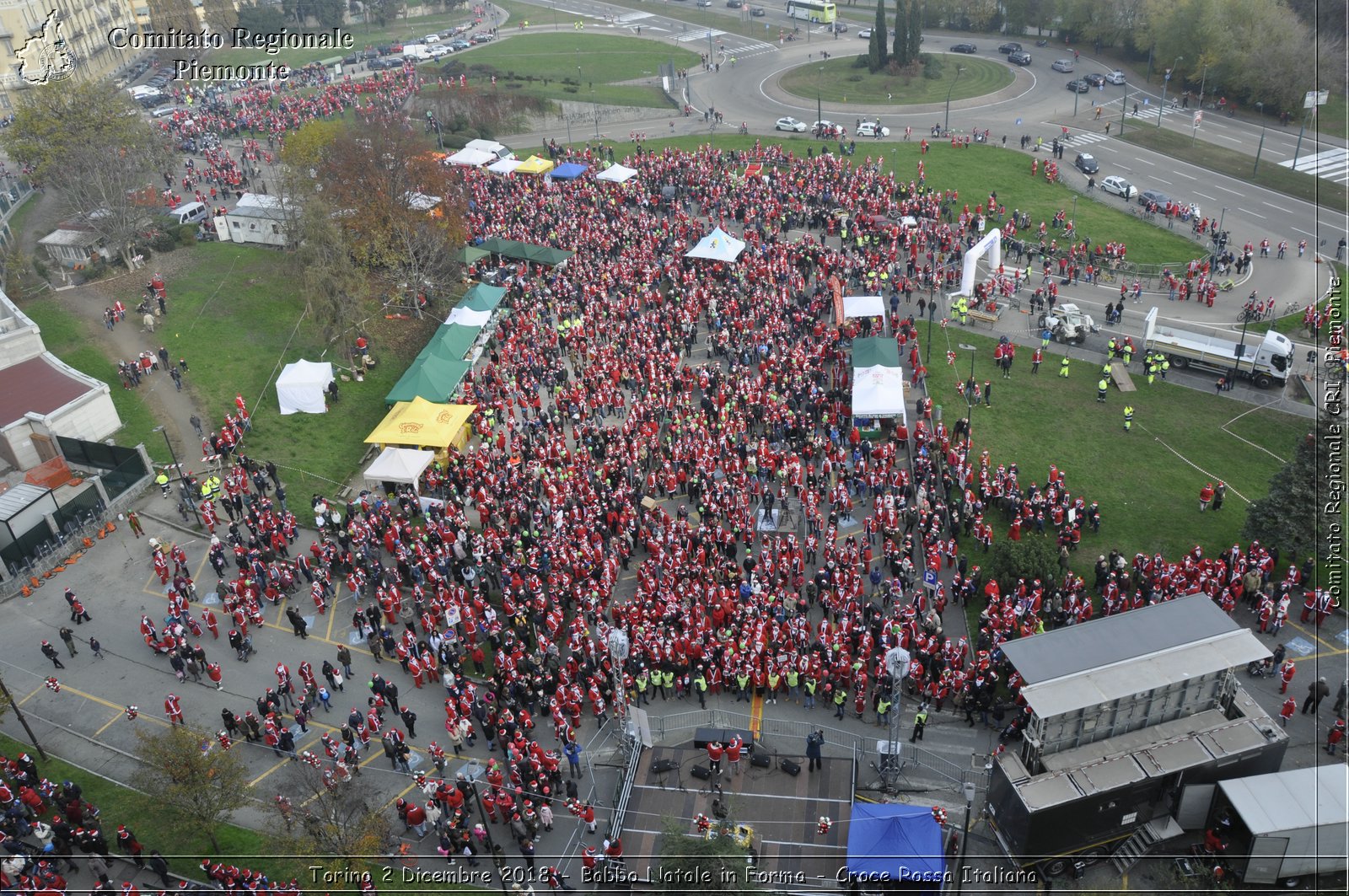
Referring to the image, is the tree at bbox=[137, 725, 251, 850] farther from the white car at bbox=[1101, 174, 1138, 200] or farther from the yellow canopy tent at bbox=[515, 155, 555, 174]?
the white car at bbox=[1101, 174, 1138, 200]

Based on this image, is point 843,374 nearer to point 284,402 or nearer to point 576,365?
point 576,365

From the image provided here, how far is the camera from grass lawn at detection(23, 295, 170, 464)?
41.3m

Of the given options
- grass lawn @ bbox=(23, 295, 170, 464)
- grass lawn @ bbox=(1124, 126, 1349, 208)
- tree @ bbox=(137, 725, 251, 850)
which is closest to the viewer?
tree @ bbox=(137, 725, 251, 850)

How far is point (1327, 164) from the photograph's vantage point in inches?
2608

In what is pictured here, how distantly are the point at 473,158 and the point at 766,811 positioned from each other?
57720mm

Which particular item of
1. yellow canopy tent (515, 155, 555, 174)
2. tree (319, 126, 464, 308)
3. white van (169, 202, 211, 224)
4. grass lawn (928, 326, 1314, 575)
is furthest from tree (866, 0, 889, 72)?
white van (169, 202, 211, 224)

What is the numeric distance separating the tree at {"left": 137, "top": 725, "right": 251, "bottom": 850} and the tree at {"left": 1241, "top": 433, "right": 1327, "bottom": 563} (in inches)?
1211

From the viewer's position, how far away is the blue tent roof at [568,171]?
67.8 meters

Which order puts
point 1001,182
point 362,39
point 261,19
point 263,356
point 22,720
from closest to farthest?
point 22,720, point 263,356, point 1001,182, point 261,19, point 362,39

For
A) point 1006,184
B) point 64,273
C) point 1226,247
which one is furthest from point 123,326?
point 1226,247

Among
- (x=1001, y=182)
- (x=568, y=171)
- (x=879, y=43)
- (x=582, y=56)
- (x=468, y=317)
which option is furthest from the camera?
(x=582, y=56)

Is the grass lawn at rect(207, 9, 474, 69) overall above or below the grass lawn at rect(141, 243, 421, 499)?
above

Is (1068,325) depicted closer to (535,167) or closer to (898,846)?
(898,846)

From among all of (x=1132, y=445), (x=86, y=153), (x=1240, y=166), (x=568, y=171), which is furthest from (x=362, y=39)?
(x=1132, y=445)
